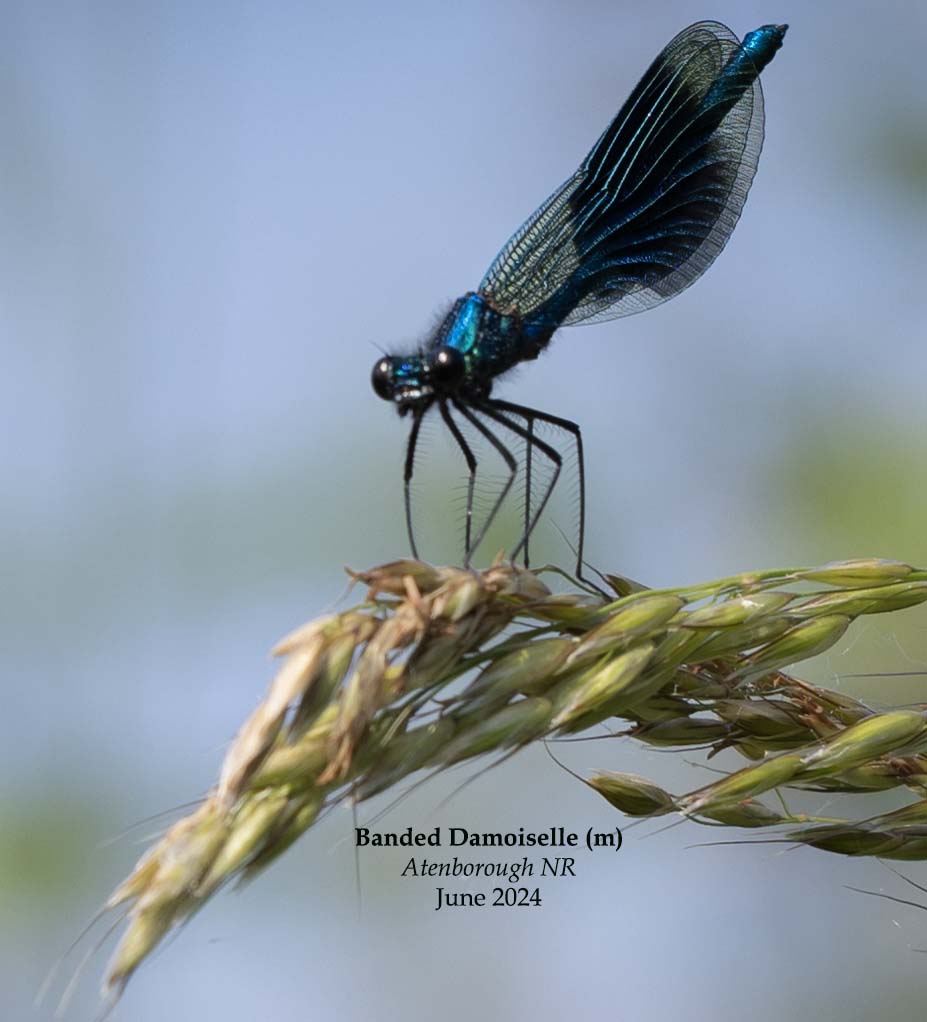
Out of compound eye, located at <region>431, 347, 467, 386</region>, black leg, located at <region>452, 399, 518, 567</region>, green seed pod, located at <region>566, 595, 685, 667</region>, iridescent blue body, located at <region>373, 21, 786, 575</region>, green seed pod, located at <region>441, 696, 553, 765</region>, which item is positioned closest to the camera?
green seed pod, located at <region>441, 696, 553, 765</region>

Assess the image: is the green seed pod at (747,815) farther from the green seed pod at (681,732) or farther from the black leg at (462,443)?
the black leg at (462,443)

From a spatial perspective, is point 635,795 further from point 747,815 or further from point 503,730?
point 503,730

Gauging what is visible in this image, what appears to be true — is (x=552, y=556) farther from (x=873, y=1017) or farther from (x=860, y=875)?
(x=873, y=1017)

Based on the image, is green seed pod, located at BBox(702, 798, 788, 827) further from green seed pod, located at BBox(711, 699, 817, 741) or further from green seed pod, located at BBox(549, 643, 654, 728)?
green seed pod, located at BBox(549, 643, 654, 728)

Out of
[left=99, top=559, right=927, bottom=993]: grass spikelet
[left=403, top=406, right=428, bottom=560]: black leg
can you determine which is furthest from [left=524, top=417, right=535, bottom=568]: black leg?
[left=99, top=559, right=927, bottom=993]: grass spikelet

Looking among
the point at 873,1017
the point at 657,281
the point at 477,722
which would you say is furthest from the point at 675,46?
the point at 873,1017

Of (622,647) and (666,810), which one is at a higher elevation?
(622,647)
